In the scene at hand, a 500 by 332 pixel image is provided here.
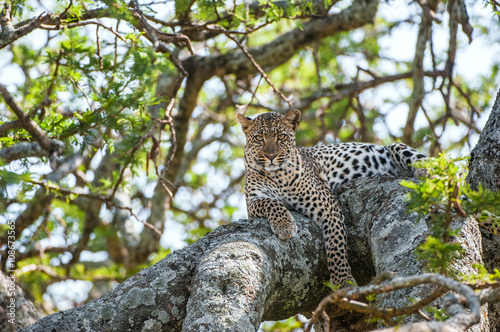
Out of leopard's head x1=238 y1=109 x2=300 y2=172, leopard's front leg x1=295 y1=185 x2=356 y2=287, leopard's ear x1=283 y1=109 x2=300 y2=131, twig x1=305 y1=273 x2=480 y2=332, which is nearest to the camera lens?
twig x1=305 y1=273 x2=480 y2=332

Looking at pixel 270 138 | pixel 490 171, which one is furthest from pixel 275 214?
pixel 490 171

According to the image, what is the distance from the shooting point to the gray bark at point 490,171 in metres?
5.27

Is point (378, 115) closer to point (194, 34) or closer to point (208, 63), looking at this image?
point (208, 63)

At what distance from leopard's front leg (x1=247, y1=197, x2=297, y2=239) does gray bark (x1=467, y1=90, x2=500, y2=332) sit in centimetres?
185

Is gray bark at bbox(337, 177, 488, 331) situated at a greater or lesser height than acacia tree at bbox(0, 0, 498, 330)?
lesser

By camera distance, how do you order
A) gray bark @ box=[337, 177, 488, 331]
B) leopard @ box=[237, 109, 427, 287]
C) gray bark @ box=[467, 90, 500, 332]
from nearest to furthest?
1. gray bark @ box=[337, 177, 488, 331]
2. gray bark @ box=[467, 90, 500, 332]
3. leopard @ box=[237, 109, 427, 287]

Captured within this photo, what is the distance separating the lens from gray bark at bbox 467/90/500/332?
5270mm

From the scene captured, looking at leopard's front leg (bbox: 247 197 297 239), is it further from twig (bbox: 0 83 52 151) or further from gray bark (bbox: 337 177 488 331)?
twig (bbox: 0 83 52 151)

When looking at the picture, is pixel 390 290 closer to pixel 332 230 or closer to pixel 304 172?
pixel 332 230

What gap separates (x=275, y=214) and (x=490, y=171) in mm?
2185

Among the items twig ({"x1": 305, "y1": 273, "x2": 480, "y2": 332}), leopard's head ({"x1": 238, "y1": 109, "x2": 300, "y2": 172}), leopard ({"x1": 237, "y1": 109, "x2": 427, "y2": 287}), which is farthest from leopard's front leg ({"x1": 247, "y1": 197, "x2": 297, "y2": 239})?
twig ({"x1": 305, "y1": 273, "x2": 480, "y2": 332})

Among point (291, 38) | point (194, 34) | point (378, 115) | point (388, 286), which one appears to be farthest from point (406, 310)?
point (378, 115)

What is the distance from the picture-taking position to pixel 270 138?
7301 millimetres

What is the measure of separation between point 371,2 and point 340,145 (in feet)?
9.06
